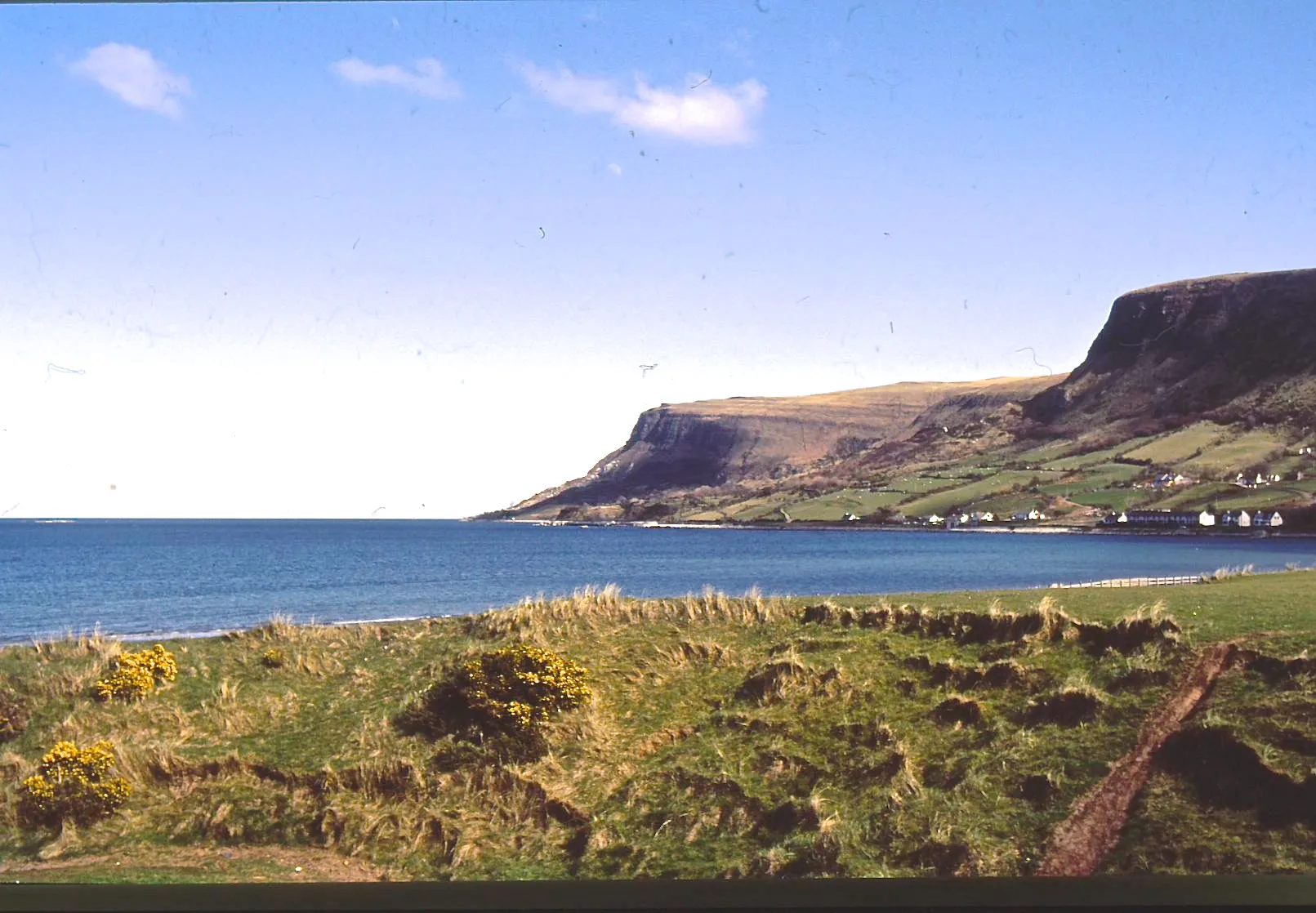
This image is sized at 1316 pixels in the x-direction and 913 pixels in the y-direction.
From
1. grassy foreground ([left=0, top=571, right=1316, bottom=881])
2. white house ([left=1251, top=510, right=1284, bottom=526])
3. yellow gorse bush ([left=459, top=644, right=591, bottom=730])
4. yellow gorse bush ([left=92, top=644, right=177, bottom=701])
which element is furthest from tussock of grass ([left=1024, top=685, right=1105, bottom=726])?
white house ([left=1251, top=510, right=1284, bottom=526])

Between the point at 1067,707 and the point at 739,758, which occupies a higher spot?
the point at 1067,707

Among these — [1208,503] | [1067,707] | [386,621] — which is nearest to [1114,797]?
[1067,707]

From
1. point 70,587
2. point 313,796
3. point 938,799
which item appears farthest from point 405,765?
point 70,587

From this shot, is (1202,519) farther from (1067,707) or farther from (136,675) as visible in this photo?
(136,675)

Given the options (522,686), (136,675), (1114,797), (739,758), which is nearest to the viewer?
(1114,797)

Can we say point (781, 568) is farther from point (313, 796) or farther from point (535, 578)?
point (313, 796)

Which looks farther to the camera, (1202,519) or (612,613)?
(1202,519)
